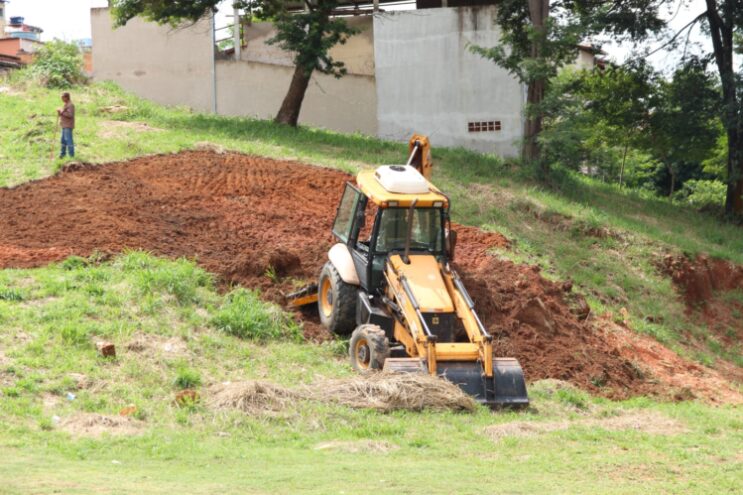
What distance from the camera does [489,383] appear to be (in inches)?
501

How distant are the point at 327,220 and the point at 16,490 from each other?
499 inches

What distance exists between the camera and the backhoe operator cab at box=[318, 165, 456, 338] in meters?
14.0

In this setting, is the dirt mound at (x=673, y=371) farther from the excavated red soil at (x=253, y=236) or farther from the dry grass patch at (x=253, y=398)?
the dry grass patch at (x=253, y=398)

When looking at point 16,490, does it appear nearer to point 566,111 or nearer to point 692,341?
point 692,341

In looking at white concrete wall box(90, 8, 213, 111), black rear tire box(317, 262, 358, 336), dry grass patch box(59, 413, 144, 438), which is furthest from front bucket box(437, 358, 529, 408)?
white concrete wall box(90, 8, 213, 111)

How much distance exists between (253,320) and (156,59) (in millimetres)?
21448

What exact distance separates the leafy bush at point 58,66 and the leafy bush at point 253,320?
19.4 meters

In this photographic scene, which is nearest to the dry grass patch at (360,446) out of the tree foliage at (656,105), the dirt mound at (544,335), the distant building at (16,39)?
the dirt mound at (544,335)

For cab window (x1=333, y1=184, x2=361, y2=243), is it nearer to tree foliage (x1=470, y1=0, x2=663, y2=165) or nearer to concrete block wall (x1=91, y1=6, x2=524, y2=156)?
tree foliage (x1=470, y1=0, x2=663, y2=165)

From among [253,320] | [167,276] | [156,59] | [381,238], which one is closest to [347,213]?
[381,238]

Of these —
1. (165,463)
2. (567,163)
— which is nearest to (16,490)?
(165,463)

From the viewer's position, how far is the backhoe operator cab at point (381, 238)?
1404 centimetres

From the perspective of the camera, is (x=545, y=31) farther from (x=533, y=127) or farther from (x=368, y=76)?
(x=368, y=76)

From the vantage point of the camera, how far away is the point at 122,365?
13.1 m
